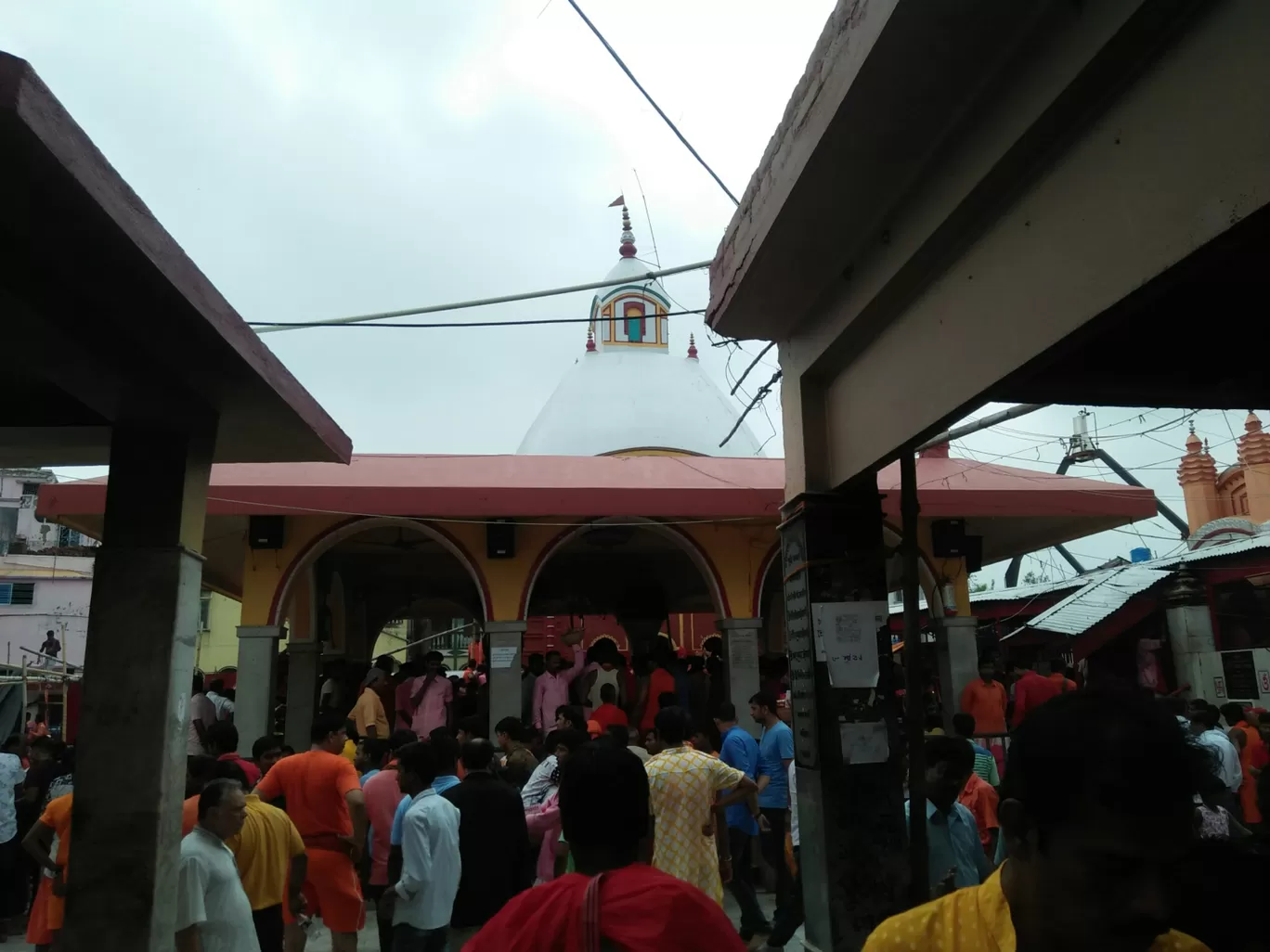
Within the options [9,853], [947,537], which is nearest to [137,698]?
[9,853]

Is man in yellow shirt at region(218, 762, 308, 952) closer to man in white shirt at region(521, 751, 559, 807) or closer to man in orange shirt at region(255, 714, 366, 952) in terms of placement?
man in orange shirt at region(255, 714, 366, 952)

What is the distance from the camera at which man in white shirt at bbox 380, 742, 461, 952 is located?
163 inches

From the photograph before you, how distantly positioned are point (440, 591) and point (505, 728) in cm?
989

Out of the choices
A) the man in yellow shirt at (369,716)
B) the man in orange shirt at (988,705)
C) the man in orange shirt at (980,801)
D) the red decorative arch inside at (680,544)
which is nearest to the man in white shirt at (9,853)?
the man in yellow shirt at (369,716)

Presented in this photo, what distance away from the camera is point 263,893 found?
4258 millimetres

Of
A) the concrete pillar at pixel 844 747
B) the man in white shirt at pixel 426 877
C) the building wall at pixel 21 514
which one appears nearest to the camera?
the concrete pillar at pixel 844 747

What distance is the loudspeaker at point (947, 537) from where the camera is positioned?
10742mm

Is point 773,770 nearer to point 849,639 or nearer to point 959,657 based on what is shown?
point 849,639

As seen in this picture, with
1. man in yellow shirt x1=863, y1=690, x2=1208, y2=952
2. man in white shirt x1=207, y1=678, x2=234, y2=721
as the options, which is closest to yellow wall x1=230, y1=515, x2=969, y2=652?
man in white shirt x1=207, y1=678, x2=234, y2=721

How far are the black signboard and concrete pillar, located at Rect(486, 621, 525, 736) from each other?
9.71 m

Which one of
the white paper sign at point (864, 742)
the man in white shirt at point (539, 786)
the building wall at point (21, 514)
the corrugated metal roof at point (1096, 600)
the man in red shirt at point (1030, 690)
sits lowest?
the man in white shirt at point (539, 786)

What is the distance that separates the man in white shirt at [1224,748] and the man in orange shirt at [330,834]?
5.64 metres

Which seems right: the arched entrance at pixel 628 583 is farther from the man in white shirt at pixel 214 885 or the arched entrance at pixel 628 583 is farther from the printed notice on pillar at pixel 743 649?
the man in white shirt at pixel 214 885

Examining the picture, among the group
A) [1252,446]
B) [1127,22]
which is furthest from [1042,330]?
[1252,446]
